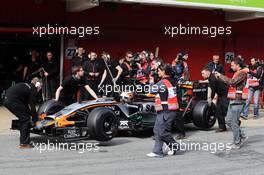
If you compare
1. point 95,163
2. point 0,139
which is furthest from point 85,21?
point 95,163

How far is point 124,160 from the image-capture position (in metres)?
8.18

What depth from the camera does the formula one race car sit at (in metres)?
8.90

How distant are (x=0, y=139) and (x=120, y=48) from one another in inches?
290

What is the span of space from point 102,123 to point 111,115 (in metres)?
0.31

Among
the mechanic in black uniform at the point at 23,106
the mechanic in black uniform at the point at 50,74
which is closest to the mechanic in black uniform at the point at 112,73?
the mechanic in black uniform at the point at 50,74

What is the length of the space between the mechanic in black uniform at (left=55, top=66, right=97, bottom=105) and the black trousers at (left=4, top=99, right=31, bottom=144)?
3.82 feet

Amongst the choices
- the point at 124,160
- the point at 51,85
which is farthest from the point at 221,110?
the point at 51,85

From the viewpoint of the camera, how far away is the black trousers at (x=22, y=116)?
8.88 meters

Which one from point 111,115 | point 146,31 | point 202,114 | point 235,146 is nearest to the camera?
point 111,115

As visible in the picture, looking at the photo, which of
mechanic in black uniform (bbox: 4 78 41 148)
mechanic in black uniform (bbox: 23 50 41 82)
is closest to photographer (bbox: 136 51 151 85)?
mechanic in black uniform (bbox: 23 50 41 82)

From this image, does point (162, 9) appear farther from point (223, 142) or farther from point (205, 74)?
point (223, 142)

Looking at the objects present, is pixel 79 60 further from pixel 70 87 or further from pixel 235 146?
pixel 235 146

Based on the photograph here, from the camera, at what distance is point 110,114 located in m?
9.16

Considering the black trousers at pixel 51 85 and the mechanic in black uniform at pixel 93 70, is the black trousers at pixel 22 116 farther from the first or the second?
the black trousers at pixel 51 85
